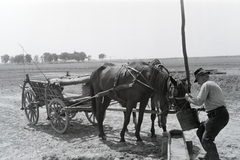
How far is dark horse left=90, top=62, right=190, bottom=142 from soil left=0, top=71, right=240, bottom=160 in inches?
19.7

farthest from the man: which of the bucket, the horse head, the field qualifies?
the field

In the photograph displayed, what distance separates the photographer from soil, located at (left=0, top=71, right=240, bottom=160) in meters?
6.04

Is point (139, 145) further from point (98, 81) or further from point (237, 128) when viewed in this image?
point (237, 128)

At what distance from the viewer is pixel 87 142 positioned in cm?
719

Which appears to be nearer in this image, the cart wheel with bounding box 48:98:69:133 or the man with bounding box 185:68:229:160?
the man with bounding box 185:68:229:160

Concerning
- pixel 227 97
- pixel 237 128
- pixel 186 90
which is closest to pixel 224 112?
pixel 186 90

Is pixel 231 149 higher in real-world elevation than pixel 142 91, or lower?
lower

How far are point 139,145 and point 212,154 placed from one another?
2400 millimetres

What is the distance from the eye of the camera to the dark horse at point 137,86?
6.05 metres

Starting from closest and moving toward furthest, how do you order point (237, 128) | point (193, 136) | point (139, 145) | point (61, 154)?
point (61, 154)
point (139, 145)
point (193, 136)
point (237, 128)

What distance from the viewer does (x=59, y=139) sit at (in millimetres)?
7523

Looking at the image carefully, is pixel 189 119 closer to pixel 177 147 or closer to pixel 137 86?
pixel 177 147

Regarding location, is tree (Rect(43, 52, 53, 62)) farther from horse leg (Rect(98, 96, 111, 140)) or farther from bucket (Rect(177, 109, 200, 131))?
bucket (Rect(177, 109, 200, 131))

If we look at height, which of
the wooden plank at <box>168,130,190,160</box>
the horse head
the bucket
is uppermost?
the horse head
